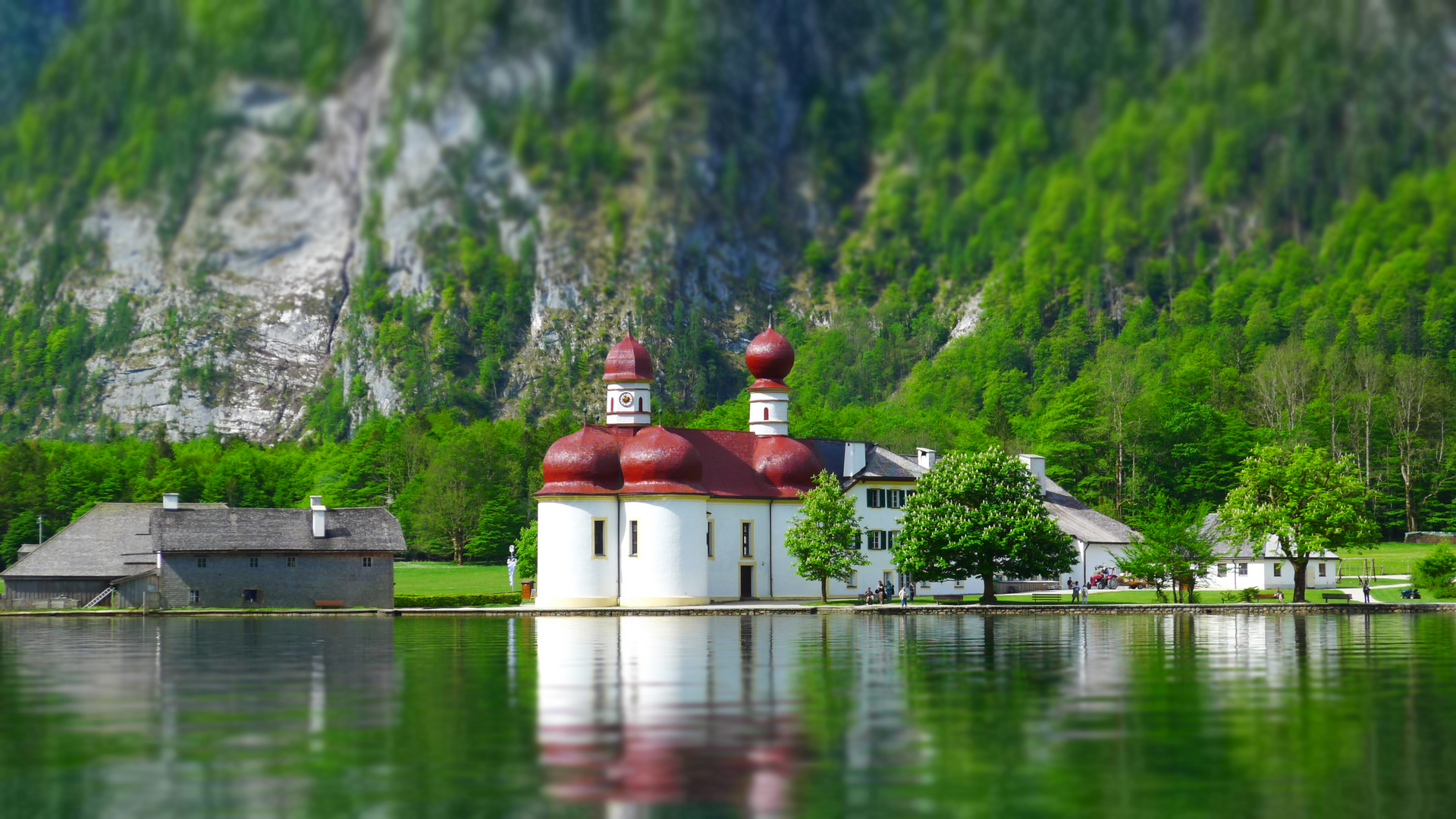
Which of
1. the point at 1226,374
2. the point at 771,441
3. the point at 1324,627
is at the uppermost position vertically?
the point at 1226,374

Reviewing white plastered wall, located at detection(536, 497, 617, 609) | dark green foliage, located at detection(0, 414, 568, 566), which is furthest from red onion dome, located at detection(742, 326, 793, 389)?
dark green foliage, located at detection(0, 414, 568, 566)

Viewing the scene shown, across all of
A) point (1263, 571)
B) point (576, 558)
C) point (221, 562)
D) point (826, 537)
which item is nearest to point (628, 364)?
point (576, 558)

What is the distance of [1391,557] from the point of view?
119m

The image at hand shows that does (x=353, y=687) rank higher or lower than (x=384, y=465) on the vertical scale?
lower

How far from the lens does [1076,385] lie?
16575 cm

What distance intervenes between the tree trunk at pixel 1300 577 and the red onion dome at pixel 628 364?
3834 centimetres

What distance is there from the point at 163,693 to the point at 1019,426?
146 metres

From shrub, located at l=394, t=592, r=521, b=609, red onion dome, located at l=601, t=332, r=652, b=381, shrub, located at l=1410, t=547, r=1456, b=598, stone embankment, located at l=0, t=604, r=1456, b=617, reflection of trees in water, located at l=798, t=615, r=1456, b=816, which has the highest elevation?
red onion dome, located at l=601, t=332, r=652, b=381

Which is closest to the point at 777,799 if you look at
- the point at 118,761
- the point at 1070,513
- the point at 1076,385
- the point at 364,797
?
the point at 364,797

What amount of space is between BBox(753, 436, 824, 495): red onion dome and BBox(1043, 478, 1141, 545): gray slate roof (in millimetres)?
16493

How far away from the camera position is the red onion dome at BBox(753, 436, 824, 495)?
10181 cm

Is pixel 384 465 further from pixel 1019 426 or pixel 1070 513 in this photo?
pixel 1070 513

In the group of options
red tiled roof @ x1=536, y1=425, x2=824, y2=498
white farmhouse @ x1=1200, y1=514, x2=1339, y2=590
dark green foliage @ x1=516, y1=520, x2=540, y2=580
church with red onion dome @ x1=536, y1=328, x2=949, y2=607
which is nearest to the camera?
church with red onion dome @ x1=536, y1=328, x2=949, y2=607

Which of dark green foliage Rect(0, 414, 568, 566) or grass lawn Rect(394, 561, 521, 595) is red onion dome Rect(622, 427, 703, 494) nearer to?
grass lawn Rect(394, 561, 521, 595)
